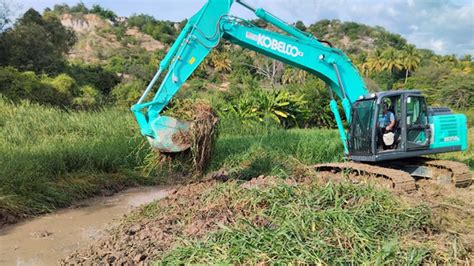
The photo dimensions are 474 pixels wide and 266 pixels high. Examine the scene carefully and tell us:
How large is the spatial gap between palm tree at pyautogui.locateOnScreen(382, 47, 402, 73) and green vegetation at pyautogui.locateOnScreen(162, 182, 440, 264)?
58511mm

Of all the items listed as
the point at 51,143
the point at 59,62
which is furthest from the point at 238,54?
the point at 51,143

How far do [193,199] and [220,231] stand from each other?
187 centimetres

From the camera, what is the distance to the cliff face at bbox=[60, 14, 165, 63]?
73.1 metres

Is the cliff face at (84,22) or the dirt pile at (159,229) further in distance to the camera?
the cliff face at (84,22)

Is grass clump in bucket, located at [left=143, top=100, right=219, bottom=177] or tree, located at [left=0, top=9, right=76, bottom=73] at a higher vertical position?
tree, located at [left=0, top=9, right=76, bottom=73]

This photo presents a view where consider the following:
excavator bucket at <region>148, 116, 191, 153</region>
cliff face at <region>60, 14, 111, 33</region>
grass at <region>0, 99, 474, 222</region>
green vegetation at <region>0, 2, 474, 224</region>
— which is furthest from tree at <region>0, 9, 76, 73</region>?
cliff face at <region>60, 14, 111, 33</region>

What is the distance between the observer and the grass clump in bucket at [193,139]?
6578 millimetres

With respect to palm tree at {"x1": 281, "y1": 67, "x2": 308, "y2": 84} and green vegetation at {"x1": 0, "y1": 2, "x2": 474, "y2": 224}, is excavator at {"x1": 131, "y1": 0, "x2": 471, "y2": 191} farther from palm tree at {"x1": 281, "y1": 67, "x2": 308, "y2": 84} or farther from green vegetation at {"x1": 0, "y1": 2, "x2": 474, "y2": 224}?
palm tree at {"x1": 281, "y1": 67, "x2": 308, "y2": 84}

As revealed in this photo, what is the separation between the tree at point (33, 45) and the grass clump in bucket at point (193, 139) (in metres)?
22.3

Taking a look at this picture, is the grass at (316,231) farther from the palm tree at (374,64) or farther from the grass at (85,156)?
the palm tree at (374,64)

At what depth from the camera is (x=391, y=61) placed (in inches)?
2403

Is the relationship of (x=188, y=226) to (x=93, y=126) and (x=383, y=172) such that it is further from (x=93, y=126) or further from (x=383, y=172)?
(x=93, y=126)

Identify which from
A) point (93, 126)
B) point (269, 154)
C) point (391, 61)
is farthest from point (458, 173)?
point (391, 61)

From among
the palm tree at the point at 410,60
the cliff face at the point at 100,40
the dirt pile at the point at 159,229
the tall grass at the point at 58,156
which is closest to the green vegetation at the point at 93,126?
the tall grass at the point at 58,156
